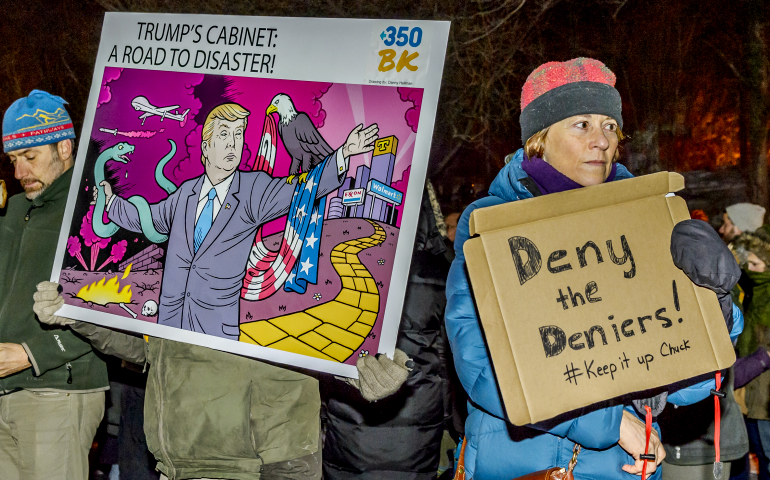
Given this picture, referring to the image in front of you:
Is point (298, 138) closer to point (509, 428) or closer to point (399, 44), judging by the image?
point (399, 44)

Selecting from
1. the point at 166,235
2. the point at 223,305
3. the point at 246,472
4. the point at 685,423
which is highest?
the point at 166,235

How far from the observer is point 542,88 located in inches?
77.8

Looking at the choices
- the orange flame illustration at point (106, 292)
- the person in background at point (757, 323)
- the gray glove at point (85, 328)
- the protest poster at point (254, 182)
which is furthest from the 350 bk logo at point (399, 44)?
the person in background at point (757, 323)

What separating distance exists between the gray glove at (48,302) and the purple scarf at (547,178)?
1.94m

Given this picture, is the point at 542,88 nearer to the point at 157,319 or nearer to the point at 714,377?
the point at 714,377

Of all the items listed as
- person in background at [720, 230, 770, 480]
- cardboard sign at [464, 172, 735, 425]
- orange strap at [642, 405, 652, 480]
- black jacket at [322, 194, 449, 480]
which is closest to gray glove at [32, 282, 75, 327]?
black jacket at [322, 194, 449, 480]

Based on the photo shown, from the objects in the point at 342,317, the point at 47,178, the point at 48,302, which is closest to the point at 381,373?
the point at 342,317

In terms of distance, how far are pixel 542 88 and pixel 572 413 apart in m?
0.87

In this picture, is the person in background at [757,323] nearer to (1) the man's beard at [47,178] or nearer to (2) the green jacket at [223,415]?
(2) the green jacket at [223,415]

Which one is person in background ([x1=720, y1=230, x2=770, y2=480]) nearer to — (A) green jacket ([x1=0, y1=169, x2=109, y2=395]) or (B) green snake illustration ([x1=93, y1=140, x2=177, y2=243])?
(B) green snake illustration ([x1=93, y1=140, x2=177, y2=243])

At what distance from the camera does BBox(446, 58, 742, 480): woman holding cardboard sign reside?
70.4 inches

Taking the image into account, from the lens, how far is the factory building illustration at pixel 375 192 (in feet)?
6.97

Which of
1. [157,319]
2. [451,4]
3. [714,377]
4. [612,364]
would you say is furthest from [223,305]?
[451,4]

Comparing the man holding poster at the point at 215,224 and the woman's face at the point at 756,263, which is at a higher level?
the woman's face at the point at 756,263
